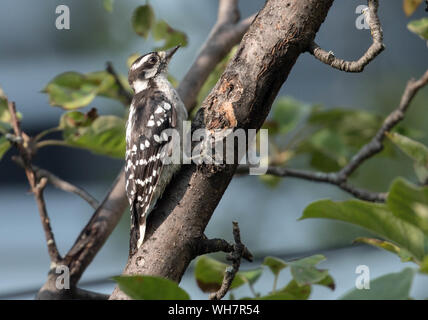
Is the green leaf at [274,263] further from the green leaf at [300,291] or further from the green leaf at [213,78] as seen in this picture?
the green leaf at [213,78]

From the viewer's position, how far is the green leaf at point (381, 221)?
160 cm

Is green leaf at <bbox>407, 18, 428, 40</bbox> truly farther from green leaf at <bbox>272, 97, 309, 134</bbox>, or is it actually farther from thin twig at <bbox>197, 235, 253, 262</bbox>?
thin twig at <bbox>197, 235, 253, 262</bbox>

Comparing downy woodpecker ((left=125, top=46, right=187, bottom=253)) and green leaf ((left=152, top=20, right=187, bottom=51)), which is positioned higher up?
green leaf ((left=152, top=20, right=187, bottom=51))

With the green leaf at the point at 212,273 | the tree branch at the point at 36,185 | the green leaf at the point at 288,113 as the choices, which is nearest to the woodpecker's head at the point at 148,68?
the green leaf at the point at 288,113

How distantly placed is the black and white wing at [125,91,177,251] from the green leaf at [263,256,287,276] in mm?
674

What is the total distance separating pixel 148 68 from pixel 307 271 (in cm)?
180

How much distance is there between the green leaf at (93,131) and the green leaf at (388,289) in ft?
→ 4.94

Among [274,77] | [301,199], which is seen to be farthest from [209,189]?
[301,199]

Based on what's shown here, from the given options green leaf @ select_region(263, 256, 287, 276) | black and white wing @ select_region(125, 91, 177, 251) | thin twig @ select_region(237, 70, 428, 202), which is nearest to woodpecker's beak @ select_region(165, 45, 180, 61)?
black and white wing @ select_region(125, 91, 177, 251)

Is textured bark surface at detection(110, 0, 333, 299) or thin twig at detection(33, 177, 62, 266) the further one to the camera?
thin twig at detection(33, 177, 62, 266)

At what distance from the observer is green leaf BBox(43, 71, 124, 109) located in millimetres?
2861

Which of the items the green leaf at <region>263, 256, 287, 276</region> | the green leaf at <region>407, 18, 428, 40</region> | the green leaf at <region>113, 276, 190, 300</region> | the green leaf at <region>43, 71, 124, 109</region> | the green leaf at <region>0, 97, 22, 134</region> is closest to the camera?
the green leaf at <region>113, 276, 190, 300</region>

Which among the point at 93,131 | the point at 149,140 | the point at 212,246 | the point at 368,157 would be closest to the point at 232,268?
the point at 212,246

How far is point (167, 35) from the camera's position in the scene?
3.26 metres
